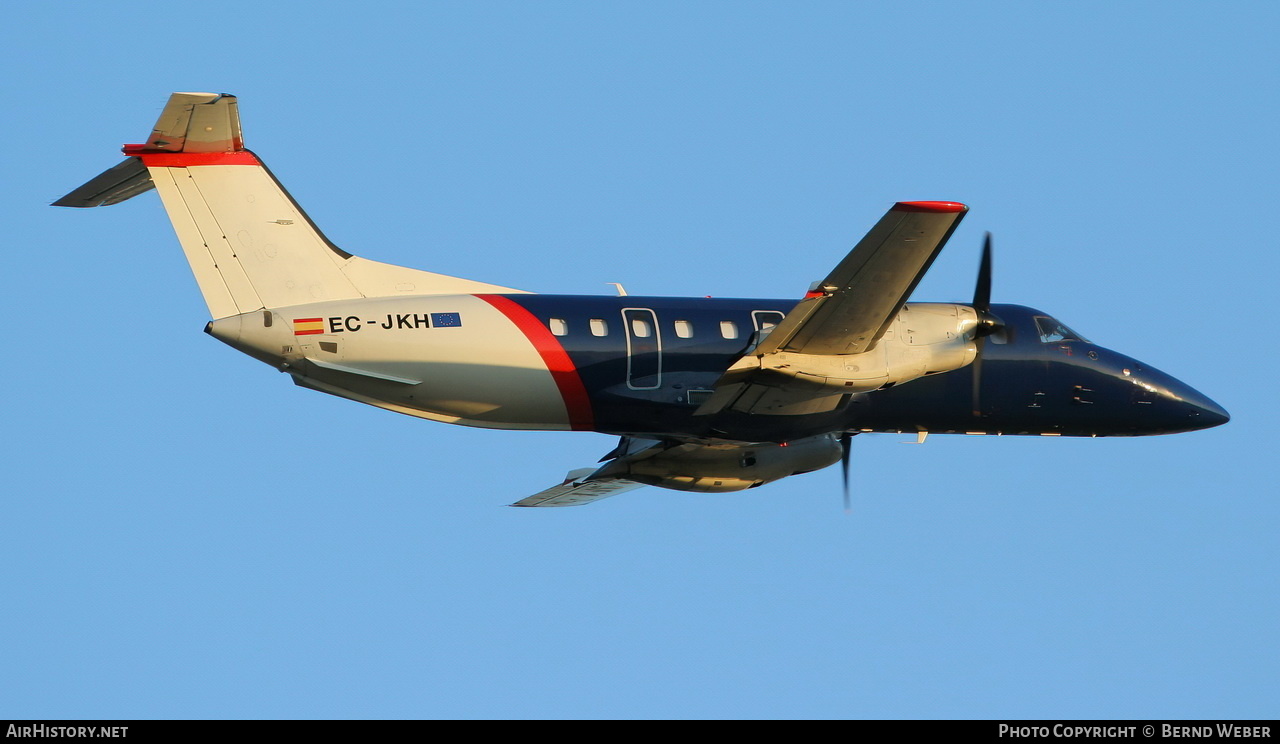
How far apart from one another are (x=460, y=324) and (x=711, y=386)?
4.23m

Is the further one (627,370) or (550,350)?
(627,370)

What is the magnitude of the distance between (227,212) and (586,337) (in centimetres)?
585

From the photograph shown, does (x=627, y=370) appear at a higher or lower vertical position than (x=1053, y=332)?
lower

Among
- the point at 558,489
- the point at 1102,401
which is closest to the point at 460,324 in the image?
the point at 558,489

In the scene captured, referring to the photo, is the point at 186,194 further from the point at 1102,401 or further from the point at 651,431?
the point at 1102,401

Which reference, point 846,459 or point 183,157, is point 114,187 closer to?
point 183,157

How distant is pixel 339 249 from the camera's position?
76.7ft

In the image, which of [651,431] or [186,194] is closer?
[186,194]

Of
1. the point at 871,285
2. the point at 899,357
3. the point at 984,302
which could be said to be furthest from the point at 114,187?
the point at 984,302

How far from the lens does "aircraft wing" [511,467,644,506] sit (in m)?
29.0

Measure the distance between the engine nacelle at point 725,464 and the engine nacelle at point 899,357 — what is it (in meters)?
3.96

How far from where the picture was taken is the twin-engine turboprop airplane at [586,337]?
22.2 metres

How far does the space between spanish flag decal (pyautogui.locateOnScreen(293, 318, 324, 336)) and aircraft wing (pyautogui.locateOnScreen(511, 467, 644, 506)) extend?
301 inches

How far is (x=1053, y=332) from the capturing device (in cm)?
2708
